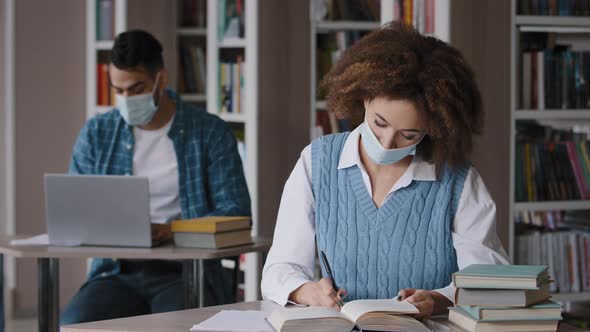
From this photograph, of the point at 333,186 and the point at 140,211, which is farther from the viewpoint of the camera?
the point at 140,211

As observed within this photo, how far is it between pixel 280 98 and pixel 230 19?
80 cm

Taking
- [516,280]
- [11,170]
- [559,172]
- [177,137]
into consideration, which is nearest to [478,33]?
[559,172]

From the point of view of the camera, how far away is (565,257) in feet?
13.6

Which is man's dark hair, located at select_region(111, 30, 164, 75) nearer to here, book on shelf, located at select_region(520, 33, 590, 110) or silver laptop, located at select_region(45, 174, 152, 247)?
silver laptop, located at select_region(45, 174, 152, 247)

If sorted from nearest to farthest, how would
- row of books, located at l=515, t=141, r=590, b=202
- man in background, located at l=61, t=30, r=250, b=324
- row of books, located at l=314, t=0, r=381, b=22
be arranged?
man in background, located at l=61, t=30, r=250, b=324, row of books, located at l=515, t=141, r=590, b=202, row of books, located at l=314, t=0, r=381, b=22

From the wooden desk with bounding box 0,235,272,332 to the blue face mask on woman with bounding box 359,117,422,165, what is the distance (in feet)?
2.97

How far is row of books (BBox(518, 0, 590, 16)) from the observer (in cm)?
390

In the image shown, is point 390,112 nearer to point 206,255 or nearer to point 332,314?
point 332,314

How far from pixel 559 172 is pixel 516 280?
208 cm

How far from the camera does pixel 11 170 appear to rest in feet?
20.5

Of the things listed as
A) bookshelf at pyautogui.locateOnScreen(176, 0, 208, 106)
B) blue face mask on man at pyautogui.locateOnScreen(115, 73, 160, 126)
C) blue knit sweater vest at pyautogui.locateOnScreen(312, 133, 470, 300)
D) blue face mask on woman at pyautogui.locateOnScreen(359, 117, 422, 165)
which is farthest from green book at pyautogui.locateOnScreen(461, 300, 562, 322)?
bookshelf at pyautogui.locateOnScreen(176, 0, 208, 106)

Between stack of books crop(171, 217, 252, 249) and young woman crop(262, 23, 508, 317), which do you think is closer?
young woman crop(262, 23, 508, 317)

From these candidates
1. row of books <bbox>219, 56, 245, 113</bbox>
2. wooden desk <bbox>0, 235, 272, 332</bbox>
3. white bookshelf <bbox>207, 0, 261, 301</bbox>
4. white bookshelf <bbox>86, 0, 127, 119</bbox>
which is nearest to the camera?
wooden desk <bbox>0, 235, 272, 332</bbox>

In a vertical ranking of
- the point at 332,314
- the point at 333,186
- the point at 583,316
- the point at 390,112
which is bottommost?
the point at 583,316
